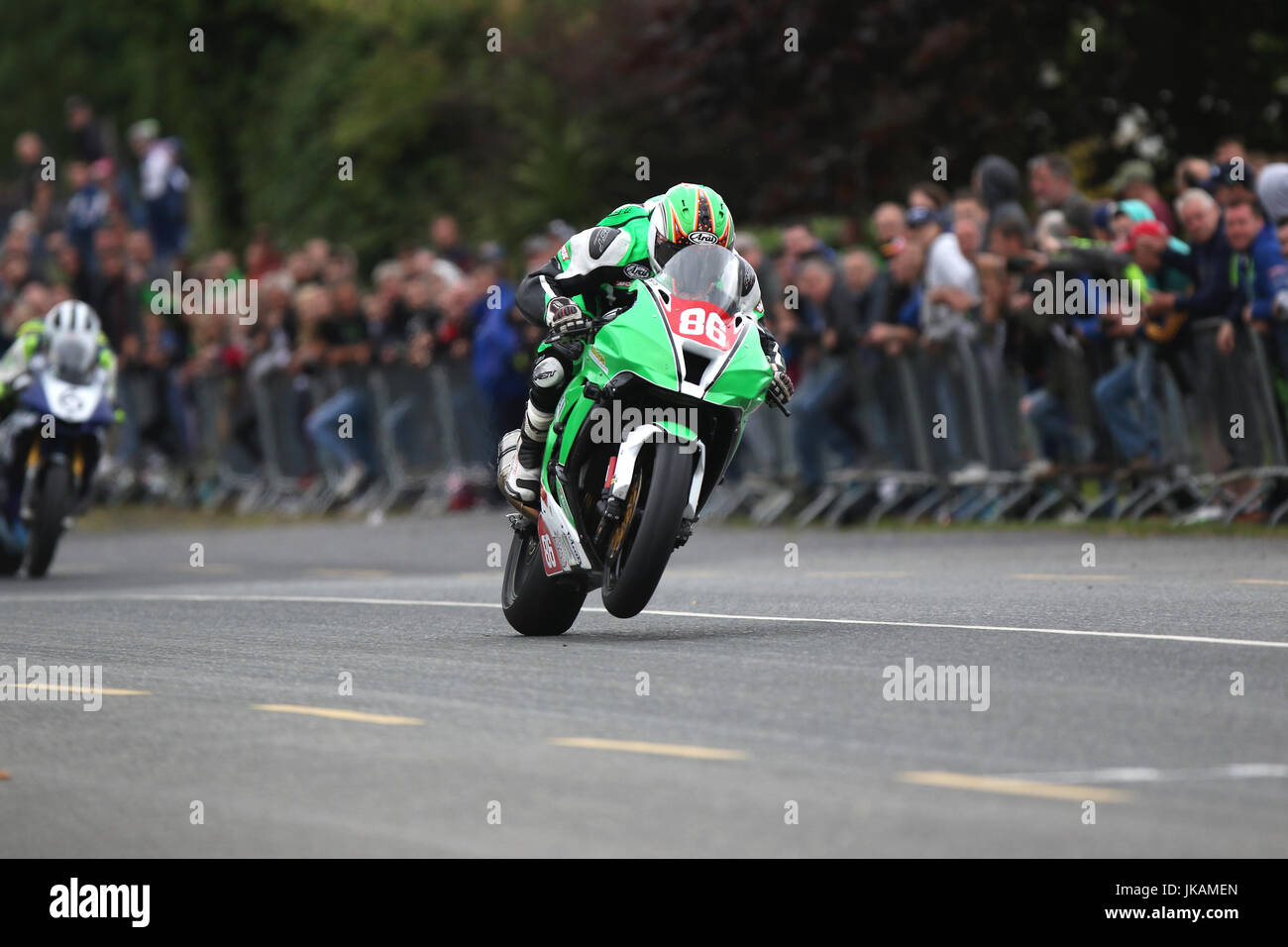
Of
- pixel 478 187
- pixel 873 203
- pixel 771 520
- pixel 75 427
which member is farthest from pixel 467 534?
pixel 478 187

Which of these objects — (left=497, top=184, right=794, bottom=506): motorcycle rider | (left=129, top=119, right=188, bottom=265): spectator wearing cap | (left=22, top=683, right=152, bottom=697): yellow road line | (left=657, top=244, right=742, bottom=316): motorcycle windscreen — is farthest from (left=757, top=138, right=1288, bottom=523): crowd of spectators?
(left=129, top=119, right=188, bottom=265): spectator wearing cap

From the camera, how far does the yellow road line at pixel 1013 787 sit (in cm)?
719

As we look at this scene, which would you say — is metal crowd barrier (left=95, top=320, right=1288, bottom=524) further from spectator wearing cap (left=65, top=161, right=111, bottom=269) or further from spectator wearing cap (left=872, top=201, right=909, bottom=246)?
spectator wearing cap (left=65, top=161, right=111, bottom=269)

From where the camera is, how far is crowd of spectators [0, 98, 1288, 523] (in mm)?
17656

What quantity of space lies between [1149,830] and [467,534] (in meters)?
15.4

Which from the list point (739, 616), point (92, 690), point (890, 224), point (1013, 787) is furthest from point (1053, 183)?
point (1013, 787)

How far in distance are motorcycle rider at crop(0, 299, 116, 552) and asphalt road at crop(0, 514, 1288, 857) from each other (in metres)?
3.75

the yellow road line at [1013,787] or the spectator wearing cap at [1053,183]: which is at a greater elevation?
the spectator wearing cap at [1053,183]

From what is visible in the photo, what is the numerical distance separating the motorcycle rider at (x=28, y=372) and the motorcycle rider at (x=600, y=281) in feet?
23.6

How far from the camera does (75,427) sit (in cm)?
1834

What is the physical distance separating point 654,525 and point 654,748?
2789 mm

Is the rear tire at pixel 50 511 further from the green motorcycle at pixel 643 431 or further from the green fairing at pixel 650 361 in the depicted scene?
the green fairing at pixel 650 361

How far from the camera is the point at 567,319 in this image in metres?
11.6
